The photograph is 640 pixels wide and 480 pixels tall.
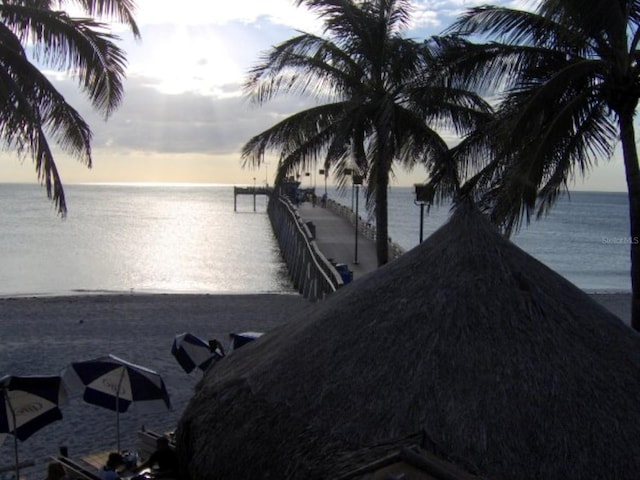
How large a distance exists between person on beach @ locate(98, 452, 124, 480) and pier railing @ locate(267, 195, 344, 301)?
25.5 ft

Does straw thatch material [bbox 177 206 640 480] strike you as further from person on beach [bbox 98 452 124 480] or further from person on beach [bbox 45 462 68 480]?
person on beach [bbox 45 462 68 480]

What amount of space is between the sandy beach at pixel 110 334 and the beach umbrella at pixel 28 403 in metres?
1.71

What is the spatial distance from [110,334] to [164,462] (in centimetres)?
984

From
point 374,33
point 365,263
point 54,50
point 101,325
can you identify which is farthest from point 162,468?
point 365,263

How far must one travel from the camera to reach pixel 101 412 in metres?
10.4

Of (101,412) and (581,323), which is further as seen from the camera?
(101,412)

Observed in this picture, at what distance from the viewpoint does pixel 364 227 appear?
39906 mm

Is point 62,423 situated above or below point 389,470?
below

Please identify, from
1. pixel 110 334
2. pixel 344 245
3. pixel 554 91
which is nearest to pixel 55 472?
pixel 554 91

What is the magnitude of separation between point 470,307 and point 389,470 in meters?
1.89

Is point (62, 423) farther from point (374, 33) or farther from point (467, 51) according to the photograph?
point (374, 33)

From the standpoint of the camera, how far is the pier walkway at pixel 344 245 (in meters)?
26.9

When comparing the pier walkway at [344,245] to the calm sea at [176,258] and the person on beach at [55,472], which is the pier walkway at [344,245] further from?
the person on beach at [55,472]

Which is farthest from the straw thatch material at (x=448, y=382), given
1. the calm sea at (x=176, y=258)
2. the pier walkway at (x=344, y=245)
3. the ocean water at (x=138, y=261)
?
the ocean water at (x=138, y=261)
